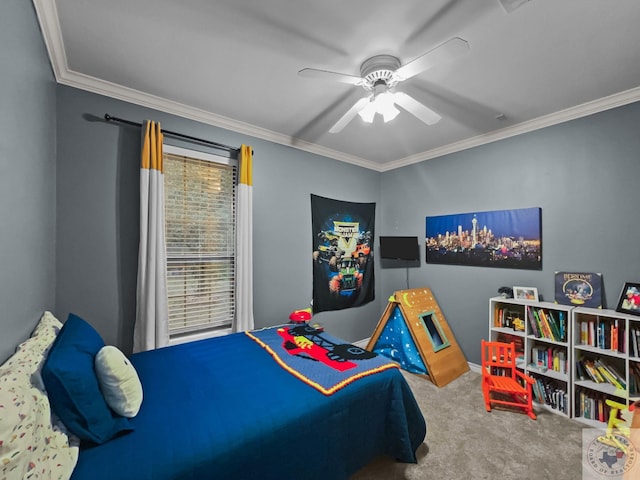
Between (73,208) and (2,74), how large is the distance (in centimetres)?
123

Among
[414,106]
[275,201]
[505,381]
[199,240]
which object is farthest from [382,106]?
[505,381]

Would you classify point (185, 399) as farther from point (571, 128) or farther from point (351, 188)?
point (571, 128)

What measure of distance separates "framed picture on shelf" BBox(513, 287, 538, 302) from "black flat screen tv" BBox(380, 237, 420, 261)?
3.77 feet

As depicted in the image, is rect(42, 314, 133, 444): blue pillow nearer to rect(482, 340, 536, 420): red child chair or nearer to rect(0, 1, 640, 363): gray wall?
rect(0, 1, 640, 363): gray wall

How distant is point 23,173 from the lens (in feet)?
4.27

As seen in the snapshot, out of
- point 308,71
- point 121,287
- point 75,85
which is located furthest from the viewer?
point 121,287

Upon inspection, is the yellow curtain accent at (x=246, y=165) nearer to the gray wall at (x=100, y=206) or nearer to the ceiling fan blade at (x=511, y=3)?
the gray wall at (x=100, y=206)

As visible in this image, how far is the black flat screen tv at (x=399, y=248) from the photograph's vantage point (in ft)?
11.8

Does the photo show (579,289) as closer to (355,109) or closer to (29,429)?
(355,109)

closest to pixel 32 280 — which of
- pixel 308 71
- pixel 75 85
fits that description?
pixel 75 85

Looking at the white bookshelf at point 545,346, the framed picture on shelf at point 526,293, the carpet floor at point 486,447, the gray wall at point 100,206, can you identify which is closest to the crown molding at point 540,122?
the framed picture on shelf at point 526,293

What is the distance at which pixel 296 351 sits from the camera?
6.88 feet

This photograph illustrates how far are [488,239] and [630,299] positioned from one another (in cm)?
117

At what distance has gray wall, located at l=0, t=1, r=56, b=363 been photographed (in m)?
1.09
